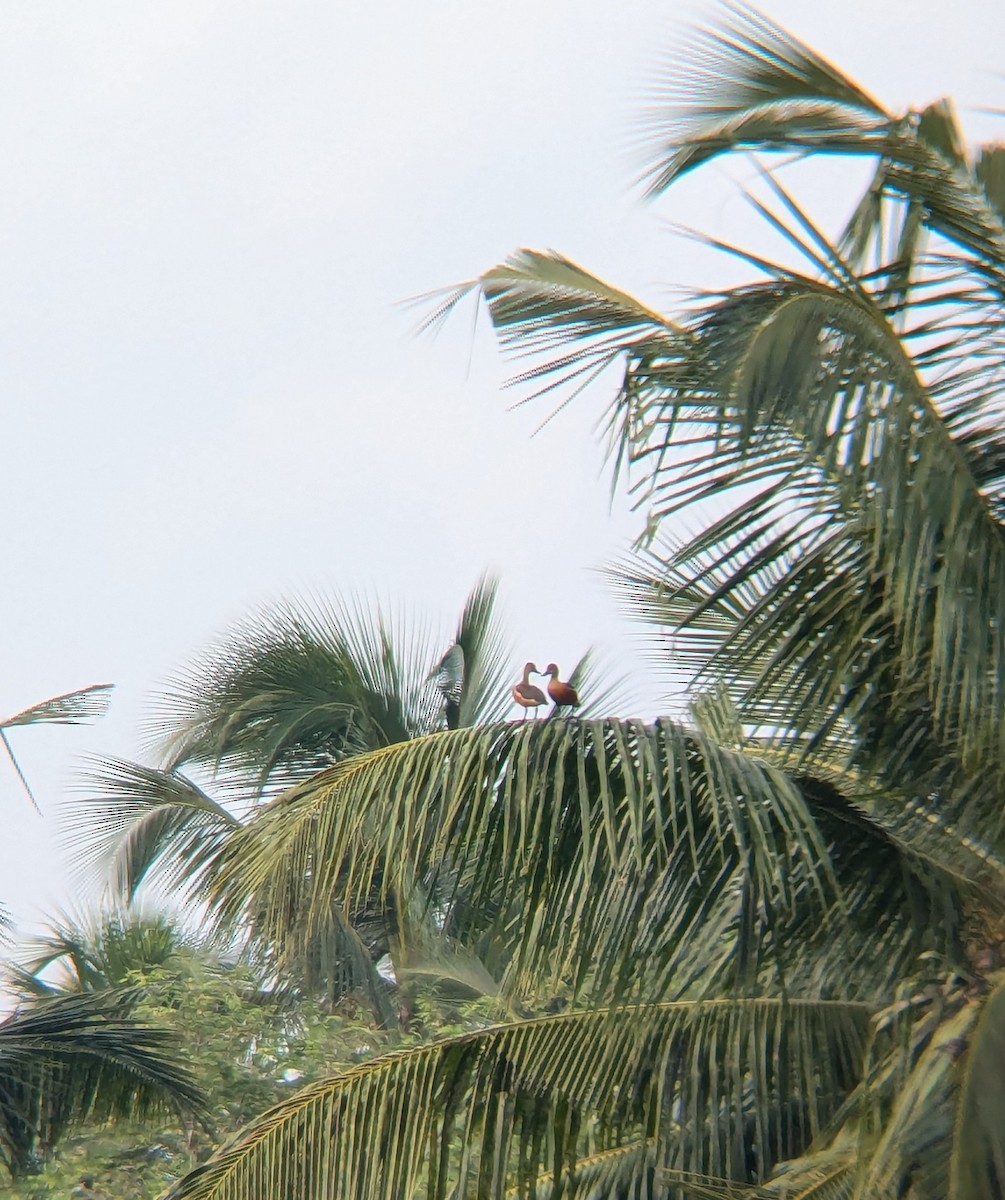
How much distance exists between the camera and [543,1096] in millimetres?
4676

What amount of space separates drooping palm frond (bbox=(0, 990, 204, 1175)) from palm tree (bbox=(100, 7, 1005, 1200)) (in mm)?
1868

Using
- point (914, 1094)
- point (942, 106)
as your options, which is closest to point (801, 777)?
point (914, 1094)

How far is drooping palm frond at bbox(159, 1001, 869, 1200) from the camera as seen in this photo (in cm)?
452

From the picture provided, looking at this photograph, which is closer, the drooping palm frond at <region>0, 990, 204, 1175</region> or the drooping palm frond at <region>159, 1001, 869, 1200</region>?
the drooping palm frond at <region>159, 1001, 869, 1200</region>

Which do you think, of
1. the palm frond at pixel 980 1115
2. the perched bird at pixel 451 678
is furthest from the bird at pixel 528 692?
the perched bird at pixel 451 678

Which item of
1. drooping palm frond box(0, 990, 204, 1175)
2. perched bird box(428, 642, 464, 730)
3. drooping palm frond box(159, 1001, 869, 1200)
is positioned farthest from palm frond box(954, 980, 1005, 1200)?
perched bird box(428, 642, 464, 730)

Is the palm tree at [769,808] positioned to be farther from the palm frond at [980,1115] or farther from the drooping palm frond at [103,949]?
the drooping palm frond at [103,949]

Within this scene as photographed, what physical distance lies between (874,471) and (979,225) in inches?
31.6

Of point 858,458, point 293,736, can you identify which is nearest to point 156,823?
point 293,736

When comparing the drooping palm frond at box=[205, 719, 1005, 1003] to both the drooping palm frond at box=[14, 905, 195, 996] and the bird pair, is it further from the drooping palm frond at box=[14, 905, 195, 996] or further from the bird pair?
the drooping palm frond at box=[14, 905, 195, 996]

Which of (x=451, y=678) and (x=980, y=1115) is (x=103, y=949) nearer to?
(x=451, y=678)

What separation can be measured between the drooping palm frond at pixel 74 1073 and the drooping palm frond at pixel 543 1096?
1.92 meters

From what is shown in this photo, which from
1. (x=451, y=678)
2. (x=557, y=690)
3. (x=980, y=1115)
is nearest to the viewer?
(x=980, y=1115)

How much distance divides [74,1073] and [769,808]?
12.0ft
